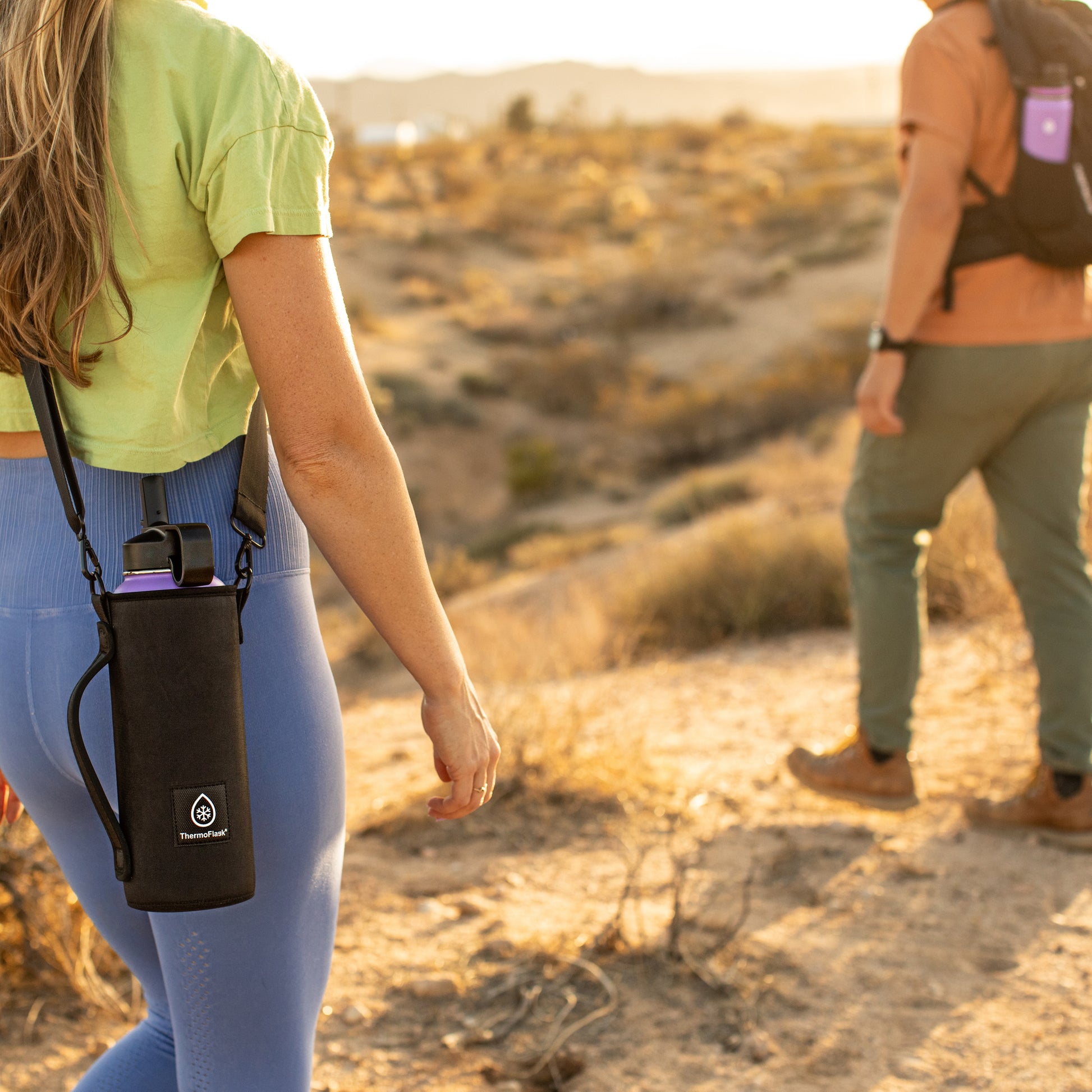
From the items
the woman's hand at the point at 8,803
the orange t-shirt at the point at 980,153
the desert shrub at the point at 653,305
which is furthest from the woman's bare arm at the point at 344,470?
the desert shrub at the point at 653,305

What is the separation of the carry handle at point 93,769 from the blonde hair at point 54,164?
0.84 ft

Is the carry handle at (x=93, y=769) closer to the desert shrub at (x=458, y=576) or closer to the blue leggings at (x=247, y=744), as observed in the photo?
the blue leggings at (x=247, y=744)

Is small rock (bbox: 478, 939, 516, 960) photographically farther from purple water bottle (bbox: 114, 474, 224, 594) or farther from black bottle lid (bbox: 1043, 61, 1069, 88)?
black bottle lid (bbox: 1043, 61, 1069, 88)

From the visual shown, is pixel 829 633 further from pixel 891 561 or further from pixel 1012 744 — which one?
pixel 891 561

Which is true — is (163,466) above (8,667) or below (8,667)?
above

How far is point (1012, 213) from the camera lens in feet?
8.59

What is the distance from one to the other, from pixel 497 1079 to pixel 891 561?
1.54 metres

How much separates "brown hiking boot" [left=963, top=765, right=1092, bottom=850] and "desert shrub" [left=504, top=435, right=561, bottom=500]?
1205 centimetres

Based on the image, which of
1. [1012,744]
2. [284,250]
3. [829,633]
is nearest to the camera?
[284,250]

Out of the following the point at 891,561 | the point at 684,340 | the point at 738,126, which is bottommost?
the point at 684,340

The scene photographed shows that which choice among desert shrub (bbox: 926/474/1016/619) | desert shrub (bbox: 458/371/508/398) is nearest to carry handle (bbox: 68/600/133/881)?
desert shrub (bbox: 926/474/1016/619)

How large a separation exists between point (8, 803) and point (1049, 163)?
7.65 feet

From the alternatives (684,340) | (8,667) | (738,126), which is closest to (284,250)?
(8,667)

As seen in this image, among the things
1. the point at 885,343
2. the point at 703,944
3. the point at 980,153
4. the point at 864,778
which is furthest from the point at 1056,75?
the point at 703,944
